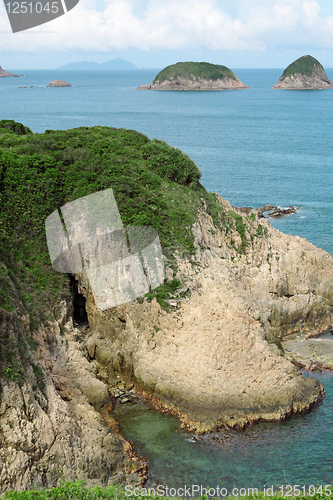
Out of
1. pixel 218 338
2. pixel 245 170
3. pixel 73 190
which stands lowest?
pixel 218 338

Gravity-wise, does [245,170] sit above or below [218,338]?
above

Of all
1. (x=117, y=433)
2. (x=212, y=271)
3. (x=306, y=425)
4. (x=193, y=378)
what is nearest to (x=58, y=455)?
(x=117, y=433)

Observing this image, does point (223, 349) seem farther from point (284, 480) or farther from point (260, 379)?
point (284, 480)

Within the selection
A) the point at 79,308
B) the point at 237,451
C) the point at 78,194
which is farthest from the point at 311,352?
the point at 78,194
